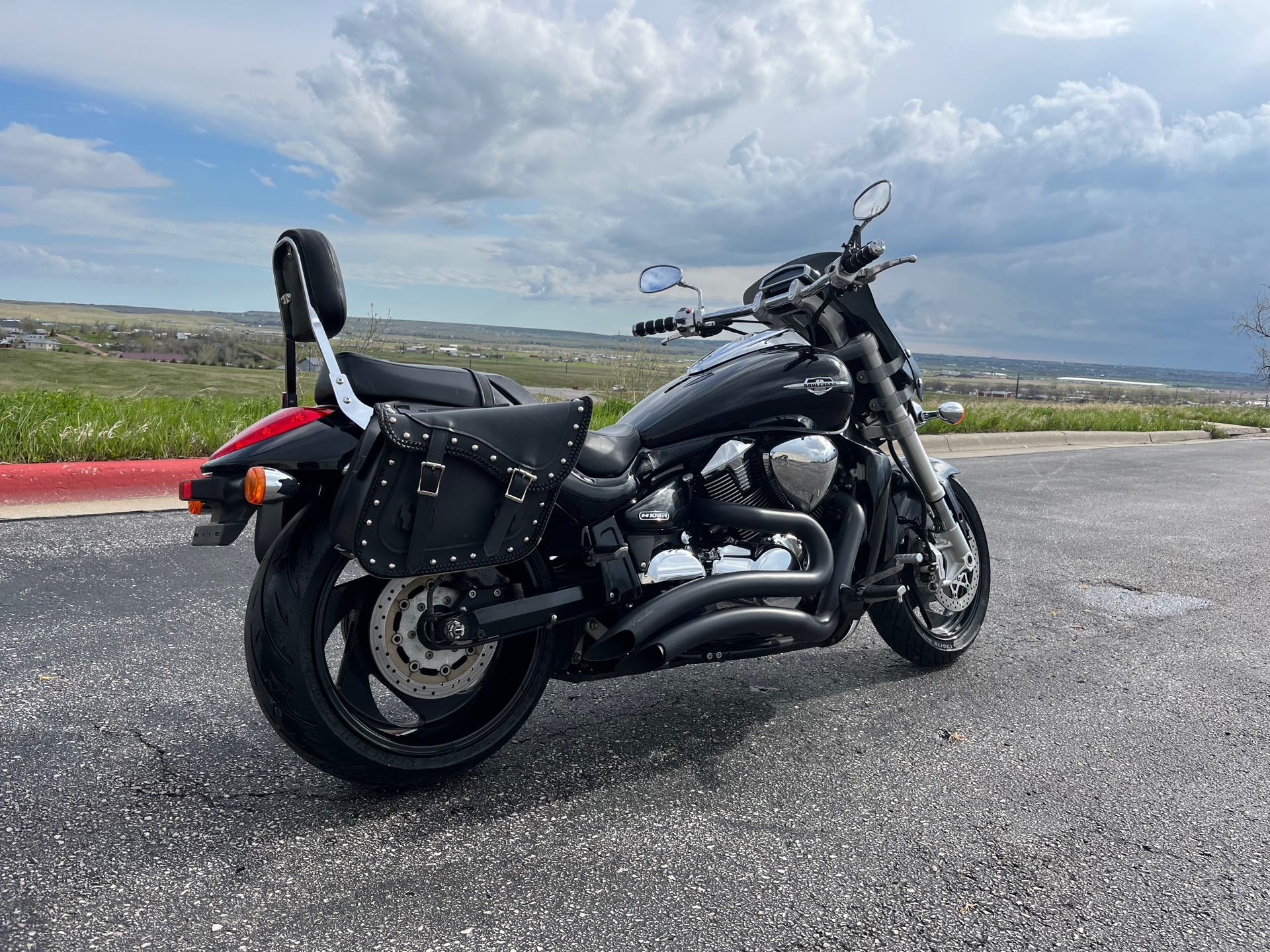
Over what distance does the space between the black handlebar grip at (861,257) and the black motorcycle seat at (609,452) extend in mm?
915

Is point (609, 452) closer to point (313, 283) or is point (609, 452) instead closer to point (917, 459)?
point (313, 283)

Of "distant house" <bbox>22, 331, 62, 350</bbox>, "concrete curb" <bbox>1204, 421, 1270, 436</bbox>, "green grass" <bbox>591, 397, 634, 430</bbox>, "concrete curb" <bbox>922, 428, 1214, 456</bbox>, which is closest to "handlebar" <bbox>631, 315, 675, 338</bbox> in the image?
"green grass" <bbox>591, 397, 634, 430</bbox>

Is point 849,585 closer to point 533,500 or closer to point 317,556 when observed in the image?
point 533,500

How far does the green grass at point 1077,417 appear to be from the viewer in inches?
544

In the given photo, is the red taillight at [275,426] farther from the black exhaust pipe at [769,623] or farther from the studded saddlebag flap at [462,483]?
the black exhaust pipe at [769,623]

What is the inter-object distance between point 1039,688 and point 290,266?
3.03m

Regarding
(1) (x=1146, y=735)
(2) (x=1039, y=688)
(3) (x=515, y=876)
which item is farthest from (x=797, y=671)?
(3) (x=515, y=876)

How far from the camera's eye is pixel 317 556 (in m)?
2.39

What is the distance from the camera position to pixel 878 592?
133 inches

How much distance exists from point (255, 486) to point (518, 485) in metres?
0.63

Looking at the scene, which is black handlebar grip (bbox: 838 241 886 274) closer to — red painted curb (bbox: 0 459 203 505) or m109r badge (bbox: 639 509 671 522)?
m109r badge (bbox: 639 509 671 522)

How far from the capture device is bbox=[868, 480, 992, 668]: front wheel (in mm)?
3750

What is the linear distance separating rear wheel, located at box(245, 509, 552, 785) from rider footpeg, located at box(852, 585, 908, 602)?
1.14m

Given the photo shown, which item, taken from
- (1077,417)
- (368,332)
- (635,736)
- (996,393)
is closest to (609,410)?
(368,332)
